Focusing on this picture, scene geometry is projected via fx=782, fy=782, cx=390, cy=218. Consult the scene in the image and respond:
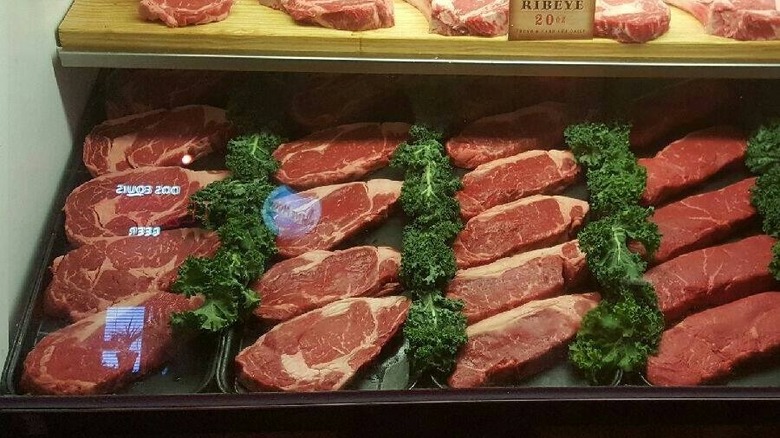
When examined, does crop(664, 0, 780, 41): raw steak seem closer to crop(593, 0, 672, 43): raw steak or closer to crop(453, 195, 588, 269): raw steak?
crop(593, 0, 672, 43): raw steak

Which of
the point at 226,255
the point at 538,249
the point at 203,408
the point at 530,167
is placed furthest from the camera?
the point at 530,167

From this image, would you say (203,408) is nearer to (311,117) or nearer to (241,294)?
(241,294)

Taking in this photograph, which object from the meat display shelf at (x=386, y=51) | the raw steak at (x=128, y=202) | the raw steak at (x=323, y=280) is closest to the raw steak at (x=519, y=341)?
the raw steak at (x=323, y=280)

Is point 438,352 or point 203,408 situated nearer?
point 203,408

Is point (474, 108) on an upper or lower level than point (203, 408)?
upper

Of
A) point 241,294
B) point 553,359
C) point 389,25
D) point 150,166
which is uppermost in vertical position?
point 389,25

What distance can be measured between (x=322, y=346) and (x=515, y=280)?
29.0 inches

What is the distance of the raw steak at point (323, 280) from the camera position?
107 inches

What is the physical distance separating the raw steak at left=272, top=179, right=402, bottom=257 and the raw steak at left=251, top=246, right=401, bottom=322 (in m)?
0.07

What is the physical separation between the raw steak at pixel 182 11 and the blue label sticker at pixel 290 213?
70cm

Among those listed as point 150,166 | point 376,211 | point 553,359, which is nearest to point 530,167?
point 376,211

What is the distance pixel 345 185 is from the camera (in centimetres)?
308

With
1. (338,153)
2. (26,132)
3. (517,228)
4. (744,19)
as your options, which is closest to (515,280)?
(517,228)

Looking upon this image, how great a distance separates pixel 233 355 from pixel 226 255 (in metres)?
0.35
